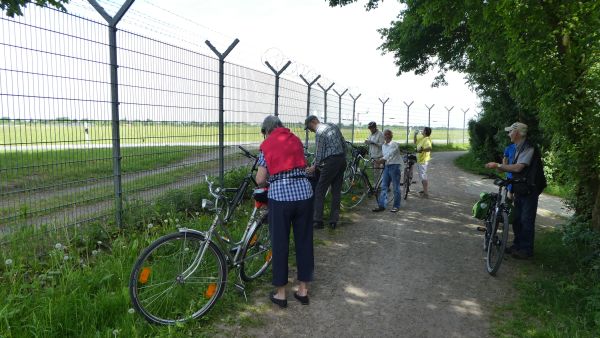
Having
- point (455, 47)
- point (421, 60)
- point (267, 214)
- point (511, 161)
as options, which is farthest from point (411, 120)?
point (267, 214)

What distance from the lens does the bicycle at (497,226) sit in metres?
5.07

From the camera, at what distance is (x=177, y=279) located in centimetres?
369

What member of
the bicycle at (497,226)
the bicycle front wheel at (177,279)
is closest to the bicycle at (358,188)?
the bicycle at (497,226)

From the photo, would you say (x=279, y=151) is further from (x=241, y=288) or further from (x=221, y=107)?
(x=221, y=107)

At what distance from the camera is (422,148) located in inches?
394

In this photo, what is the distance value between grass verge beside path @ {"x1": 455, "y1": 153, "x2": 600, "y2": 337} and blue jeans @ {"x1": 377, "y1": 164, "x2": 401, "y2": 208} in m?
2.78

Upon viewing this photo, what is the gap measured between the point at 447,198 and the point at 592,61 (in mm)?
5851

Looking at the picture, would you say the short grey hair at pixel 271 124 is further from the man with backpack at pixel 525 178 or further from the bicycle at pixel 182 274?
the man with backpack at pixel 525 178

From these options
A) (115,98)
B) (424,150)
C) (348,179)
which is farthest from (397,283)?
(424,150)

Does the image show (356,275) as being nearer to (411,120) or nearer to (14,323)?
(14,323)

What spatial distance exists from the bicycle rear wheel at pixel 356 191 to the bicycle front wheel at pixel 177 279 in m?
5.19

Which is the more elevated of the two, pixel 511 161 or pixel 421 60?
pixel 421 60

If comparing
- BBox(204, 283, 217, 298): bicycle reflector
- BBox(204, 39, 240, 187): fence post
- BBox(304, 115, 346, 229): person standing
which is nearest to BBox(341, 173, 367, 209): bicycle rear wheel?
BBox(304, 115, 346, 229): person standing

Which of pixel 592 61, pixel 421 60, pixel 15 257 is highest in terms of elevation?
pixel 421 60
